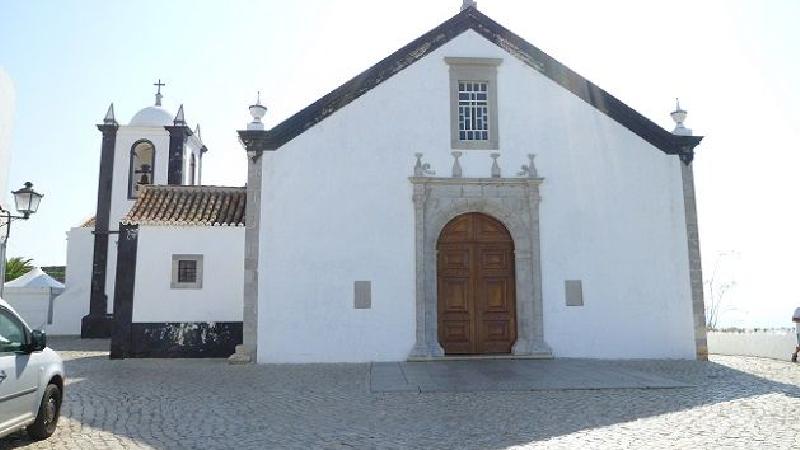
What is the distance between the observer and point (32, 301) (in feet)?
78.3

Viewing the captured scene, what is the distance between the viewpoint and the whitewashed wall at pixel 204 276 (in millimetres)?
14414

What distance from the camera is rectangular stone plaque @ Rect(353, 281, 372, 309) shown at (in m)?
12.9

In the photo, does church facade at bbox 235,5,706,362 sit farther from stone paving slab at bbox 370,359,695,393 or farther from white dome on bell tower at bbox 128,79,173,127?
white dome on bell tower at bbox 128,79,173,127

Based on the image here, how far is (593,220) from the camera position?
1353cm

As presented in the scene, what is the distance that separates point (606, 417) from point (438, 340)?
6334 millimetres

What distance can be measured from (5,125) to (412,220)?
27.0ft

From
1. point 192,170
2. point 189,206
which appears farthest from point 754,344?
point 192,170

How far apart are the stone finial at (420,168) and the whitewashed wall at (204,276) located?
4.78 meters

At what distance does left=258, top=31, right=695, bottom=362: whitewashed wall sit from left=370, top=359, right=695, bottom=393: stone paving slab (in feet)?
4.11

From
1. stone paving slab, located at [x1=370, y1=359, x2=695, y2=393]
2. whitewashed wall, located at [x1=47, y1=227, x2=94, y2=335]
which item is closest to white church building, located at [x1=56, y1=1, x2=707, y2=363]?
stone paving slab, located at [x1=370, y1=359, x2=695, y2=393]

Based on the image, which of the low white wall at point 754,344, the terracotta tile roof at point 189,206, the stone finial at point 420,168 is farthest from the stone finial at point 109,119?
the low white wall at point 754,344

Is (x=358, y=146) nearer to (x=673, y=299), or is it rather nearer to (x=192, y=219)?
(x=192, y=219)

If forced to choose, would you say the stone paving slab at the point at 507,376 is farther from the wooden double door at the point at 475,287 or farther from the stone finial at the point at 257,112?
the stone finial at the point at 257,112

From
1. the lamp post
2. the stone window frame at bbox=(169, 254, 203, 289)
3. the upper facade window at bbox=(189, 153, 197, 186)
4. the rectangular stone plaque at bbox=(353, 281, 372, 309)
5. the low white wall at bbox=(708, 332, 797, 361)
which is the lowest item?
the low white wall at bbox=(708, 332, 797, 361)
